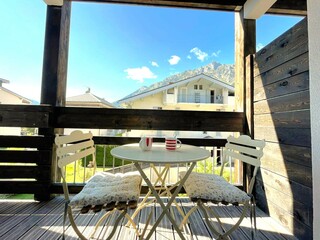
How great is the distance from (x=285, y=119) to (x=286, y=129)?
0.10 metres

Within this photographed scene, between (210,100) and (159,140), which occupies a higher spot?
(210,100)

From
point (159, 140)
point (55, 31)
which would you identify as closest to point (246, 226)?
point (159, 140)

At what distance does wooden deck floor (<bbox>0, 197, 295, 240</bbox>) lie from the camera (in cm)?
166

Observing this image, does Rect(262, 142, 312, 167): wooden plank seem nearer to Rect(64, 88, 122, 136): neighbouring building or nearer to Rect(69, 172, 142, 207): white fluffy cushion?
Rect(69, 172, 142, 207): white fluffy cushion

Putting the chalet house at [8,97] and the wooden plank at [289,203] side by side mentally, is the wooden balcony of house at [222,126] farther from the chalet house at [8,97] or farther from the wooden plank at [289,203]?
the chalet house at [8,97]

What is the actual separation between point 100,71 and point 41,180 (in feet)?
10.8

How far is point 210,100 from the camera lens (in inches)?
148

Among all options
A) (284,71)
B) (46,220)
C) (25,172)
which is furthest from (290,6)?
(25,172)

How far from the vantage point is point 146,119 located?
8.14ft

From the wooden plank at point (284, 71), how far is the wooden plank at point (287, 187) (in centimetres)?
103

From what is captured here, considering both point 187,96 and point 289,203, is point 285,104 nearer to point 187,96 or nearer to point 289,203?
point 289,203

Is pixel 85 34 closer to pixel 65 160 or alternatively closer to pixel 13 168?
pixel 13 168

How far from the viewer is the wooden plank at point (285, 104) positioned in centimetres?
159

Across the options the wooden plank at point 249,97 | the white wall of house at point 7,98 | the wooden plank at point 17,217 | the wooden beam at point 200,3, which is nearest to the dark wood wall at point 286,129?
the wooden plank at point 249,97
